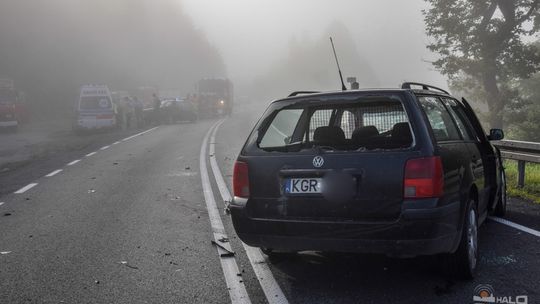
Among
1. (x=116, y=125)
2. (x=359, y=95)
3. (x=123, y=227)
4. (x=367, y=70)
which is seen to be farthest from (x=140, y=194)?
(x=367, y=70)

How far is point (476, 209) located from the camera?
487 cm

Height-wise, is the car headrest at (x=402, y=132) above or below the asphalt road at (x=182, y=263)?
above

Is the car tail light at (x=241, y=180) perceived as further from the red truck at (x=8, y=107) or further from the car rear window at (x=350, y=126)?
the red truck at (x=8, y=107)

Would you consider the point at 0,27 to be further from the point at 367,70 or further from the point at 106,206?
the point at 367,70

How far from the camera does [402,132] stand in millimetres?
4391

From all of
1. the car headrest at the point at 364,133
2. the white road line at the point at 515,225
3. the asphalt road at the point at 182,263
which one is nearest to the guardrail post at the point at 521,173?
the asphalt road at the point at 182,263

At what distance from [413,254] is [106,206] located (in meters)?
5.55

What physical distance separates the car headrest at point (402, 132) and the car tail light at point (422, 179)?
37 centimetres

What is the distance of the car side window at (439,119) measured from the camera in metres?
4.49

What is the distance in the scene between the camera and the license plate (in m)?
4.25

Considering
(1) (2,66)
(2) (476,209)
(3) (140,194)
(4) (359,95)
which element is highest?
(1) (2,66)

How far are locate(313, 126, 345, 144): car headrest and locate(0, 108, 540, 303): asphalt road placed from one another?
3.71 feet

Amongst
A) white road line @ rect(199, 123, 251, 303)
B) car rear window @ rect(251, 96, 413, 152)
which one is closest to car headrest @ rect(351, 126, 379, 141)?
car rear window @ rect(251, 96, 413, 152)

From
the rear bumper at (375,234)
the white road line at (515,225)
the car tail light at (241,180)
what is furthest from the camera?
the white road line at (515,225)
